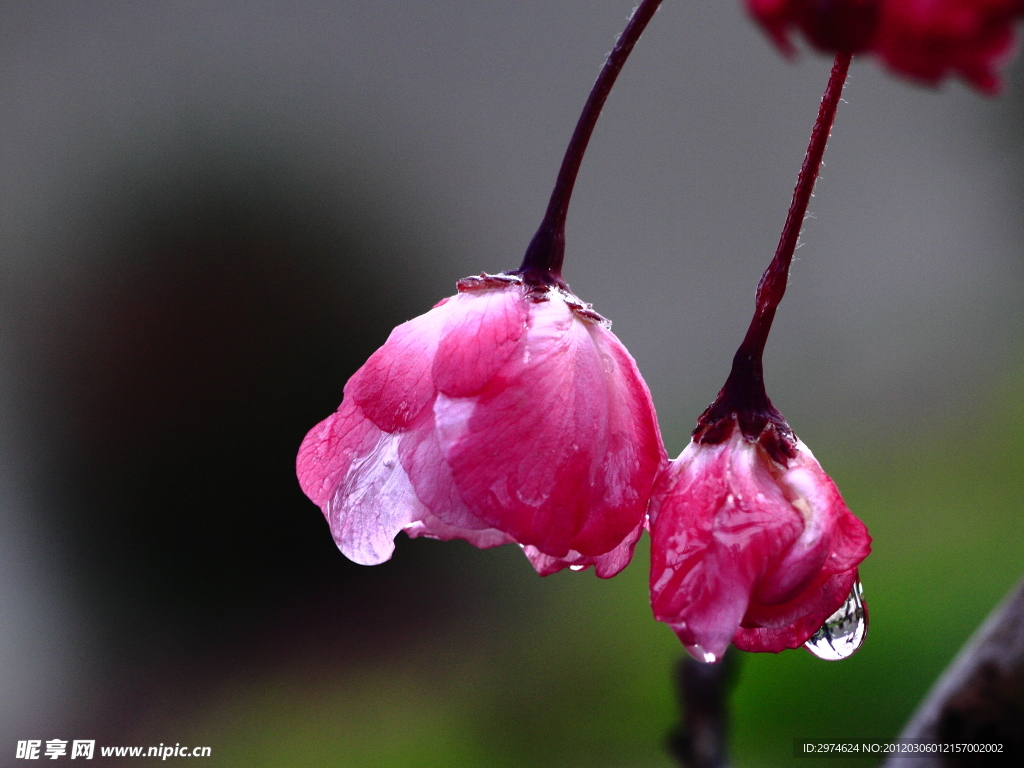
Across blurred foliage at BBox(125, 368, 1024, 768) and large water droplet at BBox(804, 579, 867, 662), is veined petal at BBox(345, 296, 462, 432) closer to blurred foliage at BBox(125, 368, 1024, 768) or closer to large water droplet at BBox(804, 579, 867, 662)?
large water droplet at BBox(804, 579, 867, 662)

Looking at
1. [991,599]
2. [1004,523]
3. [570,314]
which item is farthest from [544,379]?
[1004,523]

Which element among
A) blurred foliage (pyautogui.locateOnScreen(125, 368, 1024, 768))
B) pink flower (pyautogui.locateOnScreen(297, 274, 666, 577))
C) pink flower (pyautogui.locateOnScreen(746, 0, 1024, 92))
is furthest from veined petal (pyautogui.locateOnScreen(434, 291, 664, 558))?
blurred foliage (pyautogui.locateOnScreen(125, 368, 1024, 768))

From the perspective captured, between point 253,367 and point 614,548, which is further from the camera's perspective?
point 253,367

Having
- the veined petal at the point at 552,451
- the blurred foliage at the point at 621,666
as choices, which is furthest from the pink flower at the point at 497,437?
the blurred foliage at the point at 621,666

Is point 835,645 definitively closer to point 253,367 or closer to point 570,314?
point 570,314

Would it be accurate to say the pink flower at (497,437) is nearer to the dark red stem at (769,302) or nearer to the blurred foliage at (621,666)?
the dark red stem at (769,302)
